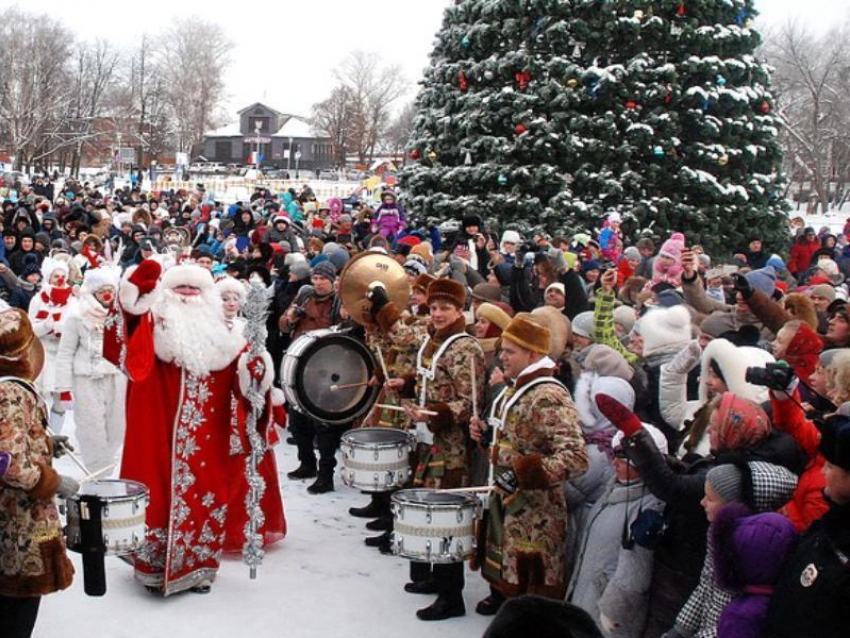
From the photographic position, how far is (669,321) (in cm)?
659

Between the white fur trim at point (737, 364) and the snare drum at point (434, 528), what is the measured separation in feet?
4.88

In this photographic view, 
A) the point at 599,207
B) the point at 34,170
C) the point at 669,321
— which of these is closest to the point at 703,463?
the point at 669,321

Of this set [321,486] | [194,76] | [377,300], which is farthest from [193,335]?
[194,76]

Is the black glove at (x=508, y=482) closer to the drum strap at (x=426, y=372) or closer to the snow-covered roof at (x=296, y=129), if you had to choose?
the drum strap at (x=426, y=372)

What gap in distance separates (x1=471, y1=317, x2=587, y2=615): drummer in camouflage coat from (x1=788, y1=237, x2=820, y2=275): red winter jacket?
12360 mm

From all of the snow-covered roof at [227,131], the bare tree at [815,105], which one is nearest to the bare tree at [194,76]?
the snow-covered roof at [227,131]

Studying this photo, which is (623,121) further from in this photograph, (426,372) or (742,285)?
(426,372)

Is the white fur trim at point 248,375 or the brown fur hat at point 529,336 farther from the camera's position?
the white fur trim at point 248,375

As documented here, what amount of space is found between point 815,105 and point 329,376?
52.0 metres

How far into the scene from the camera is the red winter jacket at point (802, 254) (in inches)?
650

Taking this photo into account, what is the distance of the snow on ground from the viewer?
565cm

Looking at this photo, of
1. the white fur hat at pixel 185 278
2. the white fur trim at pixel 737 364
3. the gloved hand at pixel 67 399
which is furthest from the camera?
the gloved hand at pixel 67 399

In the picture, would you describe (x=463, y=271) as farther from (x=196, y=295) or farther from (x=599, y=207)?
(x=599, y=207)

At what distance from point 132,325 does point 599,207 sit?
11.1 meters
